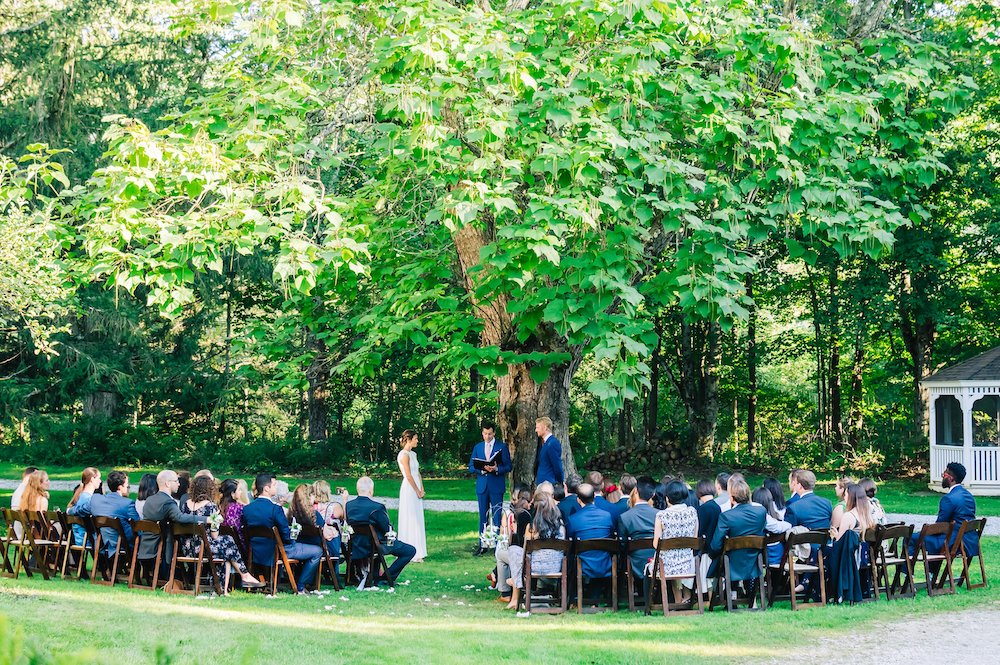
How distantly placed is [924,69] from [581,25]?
401 centimetres

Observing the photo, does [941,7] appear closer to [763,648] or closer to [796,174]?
[796,174]

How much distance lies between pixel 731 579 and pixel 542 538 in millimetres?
1821

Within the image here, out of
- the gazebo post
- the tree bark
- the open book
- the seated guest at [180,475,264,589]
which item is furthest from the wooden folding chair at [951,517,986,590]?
the gazebo post

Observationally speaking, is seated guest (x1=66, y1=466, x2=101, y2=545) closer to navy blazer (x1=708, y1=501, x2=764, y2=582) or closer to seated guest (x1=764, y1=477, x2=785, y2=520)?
navy blazer (x1=708, y1=501, x2=764, y2=582)

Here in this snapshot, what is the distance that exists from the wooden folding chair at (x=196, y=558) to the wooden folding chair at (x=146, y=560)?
0.13 metres

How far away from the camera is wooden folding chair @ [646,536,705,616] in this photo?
357 inches

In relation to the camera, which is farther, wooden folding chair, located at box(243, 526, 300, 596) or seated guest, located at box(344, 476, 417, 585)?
seated guest, located at box(344, 476, 417, 585)

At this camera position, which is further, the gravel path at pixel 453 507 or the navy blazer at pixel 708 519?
the gravel path at pixel 453 507

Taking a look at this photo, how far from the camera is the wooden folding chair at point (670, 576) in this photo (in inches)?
357

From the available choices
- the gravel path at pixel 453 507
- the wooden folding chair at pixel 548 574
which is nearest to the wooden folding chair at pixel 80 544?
the wooden folding chair at pixel 548 574

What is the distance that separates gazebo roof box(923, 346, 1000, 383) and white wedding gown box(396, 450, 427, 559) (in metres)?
15.7

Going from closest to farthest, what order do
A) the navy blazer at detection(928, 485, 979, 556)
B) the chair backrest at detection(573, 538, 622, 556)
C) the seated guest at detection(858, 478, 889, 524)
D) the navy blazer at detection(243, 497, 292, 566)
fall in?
the chair backrest at detection(573, 538, 622, 556), the navy blazer at detection(243, 497, 292, 566), the seated guest at detection(858, 478, 889, 524), the navy blazer at detection(928, 485, 979, 556)

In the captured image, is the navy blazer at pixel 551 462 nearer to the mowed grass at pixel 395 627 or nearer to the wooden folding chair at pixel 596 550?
the mowed grass at pixel 395 627

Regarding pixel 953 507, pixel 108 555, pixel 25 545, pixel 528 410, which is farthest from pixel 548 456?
pixel 25 545
